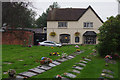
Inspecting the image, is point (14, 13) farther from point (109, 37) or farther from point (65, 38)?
point (65, 38)

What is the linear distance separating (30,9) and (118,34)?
606 inches

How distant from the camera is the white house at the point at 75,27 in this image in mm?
36281

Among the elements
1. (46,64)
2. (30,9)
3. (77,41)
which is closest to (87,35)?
(77,41)

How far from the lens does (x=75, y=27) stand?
1441 inches

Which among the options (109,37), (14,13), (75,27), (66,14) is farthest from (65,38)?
(109,37)

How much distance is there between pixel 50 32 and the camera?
1436 inches

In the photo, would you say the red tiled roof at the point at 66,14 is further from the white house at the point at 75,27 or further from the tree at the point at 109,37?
the tree at the point at 109,37

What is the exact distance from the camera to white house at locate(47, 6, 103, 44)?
36281 millimetres

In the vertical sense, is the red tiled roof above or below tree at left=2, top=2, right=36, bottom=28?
above

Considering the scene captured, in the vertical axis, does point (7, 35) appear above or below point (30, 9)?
below

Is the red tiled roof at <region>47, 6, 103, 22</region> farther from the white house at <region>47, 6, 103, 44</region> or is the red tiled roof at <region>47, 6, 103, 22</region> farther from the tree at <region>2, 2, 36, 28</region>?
the tree at <region>2, 2, 36, 28</region>

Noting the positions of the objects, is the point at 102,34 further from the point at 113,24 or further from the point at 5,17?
the point at 5,17

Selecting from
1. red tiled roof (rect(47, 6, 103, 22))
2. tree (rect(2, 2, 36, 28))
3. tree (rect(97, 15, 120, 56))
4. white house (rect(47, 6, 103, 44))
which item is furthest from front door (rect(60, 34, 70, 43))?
tree (rect(97, 15, 120, 56))

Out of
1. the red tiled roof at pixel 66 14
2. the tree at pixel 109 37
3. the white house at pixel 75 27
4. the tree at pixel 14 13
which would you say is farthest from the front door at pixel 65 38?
the tree at pixel 109 37
